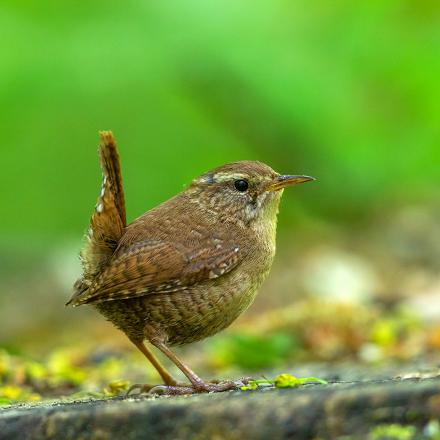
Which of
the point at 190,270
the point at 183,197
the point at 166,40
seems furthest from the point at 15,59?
the point at 190,270

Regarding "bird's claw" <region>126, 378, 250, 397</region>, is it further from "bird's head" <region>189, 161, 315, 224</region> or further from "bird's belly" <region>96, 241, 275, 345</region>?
"bird's head" <region>189, 161, 315, 224</region>

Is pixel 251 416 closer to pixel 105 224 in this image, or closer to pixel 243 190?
pixel 105 224

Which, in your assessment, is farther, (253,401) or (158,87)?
(158,87)

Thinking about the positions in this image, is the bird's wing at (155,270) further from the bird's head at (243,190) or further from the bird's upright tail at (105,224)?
the bird's head at (243,190)

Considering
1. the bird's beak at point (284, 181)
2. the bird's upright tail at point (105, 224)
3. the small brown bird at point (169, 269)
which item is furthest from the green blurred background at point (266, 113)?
the bird's upright tail at point (105, 224)

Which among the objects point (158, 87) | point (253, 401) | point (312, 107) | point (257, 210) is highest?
point (158, 87)

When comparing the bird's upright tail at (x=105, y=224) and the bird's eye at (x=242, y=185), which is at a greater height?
the bird's eye at (x=242, y=185)

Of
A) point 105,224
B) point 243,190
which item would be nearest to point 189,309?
point 105,224

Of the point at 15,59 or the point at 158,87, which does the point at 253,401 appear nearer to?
the point at 15,59
